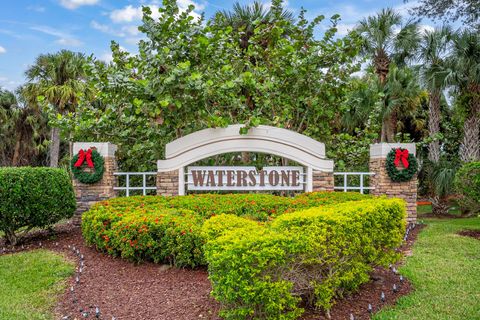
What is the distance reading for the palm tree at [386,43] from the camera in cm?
1609

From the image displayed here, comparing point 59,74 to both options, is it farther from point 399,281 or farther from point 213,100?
point 399,281

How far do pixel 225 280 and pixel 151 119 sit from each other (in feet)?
22.3

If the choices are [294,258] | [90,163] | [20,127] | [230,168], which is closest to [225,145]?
[230,168]

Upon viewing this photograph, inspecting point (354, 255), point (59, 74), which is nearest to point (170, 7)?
point (354, 255)

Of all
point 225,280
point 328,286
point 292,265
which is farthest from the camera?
point 328,286

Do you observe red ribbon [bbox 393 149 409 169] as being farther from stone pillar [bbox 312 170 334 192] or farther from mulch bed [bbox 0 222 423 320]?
mulch bed [bbox 0 222 423 320]

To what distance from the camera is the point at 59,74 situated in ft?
69.1

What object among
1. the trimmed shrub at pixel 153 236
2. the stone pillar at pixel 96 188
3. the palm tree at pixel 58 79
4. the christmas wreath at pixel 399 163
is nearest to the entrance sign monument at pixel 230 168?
the stone pillar at pixel 96 188

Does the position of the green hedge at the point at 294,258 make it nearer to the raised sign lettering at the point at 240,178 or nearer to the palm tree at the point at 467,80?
the raised sign lettering at the point at 240,178

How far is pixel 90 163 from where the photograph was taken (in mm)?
8898

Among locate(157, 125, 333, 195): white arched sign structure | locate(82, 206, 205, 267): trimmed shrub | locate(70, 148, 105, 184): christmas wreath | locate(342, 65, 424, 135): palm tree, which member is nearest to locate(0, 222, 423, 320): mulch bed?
locate(82, 206, 205, 267): trimmed shrub

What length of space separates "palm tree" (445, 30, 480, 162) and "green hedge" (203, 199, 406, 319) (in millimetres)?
9839

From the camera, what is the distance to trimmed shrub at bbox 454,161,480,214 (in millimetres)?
8625

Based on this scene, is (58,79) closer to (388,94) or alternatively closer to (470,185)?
(388,94)
